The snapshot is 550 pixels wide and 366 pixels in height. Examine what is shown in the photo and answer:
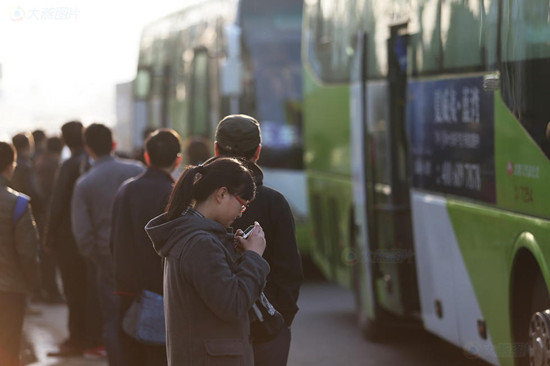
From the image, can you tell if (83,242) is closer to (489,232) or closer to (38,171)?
(489,232)

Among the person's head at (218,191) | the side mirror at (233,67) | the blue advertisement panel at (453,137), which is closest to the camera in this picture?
the person's head at (218,191)

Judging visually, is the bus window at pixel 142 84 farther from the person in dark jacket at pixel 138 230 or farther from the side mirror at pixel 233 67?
the person in dark jacket at pixel 138 230

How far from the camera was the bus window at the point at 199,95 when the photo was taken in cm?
2002

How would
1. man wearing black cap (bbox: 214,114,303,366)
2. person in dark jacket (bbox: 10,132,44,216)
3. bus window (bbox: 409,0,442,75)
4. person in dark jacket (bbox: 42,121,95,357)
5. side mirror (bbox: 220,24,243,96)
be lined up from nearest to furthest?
man wearing black cap (bbox: 214,114,303,366), bus window (bbox: 409,0,442,75), person in dark jacket (bbox: 42,121,95,357), person in dark jacket (bbox: 10,132,44,216), side mirror (bbox: 220,24,243,96)

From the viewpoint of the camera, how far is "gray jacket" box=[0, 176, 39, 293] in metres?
7.84

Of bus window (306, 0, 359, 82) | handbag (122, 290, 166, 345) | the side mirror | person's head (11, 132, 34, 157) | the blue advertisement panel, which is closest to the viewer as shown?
handbag (122, 290, 166, 345)

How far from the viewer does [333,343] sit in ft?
37.8

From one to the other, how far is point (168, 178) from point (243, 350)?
110 inches

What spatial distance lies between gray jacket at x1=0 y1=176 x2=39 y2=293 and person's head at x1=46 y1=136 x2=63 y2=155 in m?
6.71

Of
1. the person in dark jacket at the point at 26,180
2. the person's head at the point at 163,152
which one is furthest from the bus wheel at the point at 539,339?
the person in dark jacket at the point at 26,180

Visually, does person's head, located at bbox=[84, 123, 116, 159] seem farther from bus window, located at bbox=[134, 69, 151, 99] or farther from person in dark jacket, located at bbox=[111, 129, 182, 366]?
bus window, located at bbox=[134, 69, 151, 99]

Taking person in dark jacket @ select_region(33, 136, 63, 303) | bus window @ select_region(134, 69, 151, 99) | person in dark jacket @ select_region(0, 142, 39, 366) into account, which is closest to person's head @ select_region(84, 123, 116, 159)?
person in dark jacket @ select_region(0, 142, 39, 366)

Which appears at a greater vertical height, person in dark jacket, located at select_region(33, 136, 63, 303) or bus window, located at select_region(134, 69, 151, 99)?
bus window, located at select_region(134, 69, 151, 99)

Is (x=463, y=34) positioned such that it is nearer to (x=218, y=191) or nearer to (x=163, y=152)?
(x=163, y=152)
